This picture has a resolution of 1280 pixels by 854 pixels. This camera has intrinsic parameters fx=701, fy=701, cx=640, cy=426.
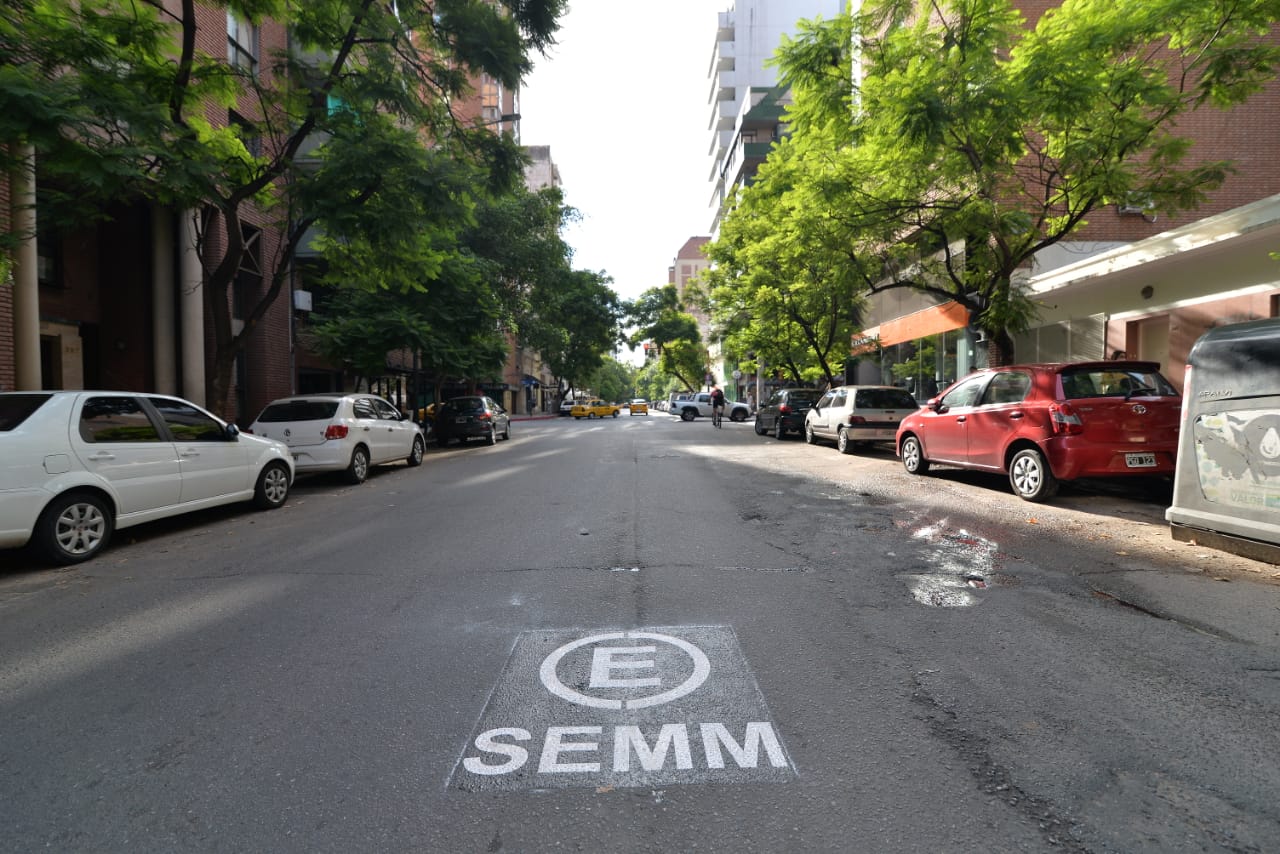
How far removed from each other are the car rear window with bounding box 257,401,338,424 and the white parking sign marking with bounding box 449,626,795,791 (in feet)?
29.5

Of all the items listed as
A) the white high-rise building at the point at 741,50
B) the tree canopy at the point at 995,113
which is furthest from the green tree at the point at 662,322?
the tree canopy at the point at 995,113

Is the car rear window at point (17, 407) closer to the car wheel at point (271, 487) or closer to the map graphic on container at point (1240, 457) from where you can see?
the car wheel at point (271, 487)

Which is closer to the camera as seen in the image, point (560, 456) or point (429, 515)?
point (429, 515)

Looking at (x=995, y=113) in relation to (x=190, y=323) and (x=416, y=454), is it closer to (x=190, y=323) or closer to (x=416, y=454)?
(x=416, y=454)

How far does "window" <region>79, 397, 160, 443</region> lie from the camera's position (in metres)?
6.71

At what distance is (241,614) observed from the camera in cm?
467

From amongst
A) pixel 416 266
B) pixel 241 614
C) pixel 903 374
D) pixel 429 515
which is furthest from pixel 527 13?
pixel 903 374

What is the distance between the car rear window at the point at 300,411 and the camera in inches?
457

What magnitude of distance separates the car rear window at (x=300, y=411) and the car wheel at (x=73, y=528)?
496 centimetres

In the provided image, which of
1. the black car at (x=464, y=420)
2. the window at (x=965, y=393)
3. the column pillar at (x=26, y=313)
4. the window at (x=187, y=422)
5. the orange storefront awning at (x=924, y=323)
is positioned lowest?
the black car at (x=464, y=420)

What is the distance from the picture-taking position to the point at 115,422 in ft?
23.1

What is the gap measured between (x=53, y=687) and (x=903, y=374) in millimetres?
25802

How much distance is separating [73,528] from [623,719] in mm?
6022

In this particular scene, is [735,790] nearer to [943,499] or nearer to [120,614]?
[120,614]
